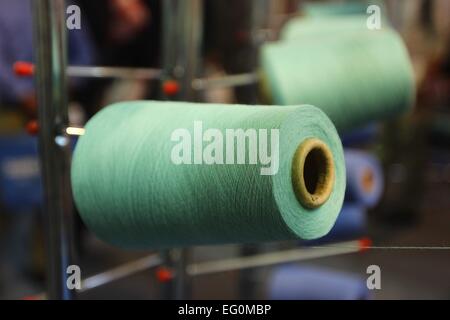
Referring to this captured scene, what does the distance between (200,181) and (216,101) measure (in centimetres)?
16

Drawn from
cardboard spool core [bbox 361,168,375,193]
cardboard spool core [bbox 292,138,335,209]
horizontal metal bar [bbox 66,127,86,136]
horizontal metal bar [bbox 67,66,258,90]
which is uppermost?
horizontal metal bar [bbox 67,66,258,90]

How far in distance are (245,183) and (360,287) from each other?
12.1 inches

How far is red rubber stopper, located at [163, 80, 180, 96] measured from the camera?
84 centimetres

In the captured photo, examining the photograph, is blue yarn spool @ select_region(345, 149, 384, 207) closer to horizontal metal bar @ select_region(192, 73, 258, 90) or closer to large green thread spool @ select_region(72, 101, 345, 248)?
horizontal metal bar @ select_region(192, 73, 258, 90)

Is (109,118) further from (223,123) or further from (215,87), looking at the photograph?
(215,87)

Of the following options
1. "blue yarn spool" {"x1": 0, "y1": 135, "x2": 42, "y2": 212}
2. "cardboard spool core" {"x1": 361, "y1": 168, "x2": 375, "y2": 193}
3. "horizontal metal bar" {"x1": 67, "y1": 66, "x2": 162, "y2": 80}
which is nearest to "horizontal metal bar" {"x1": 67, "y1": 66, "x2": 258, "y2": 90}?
"horizontal metal bar" {"x1": 67, "y1": 66, "x2": 162, "y2": 80}

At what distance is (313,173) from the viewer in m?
0.61
